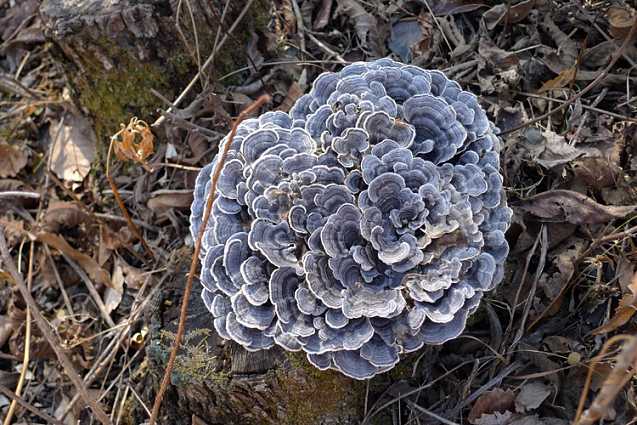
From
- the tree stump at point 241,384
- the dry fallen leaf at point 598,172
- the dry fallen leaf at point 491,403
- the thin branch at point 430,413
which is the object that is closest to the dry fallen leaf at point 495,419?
the dry fallen leaf at point 491,403

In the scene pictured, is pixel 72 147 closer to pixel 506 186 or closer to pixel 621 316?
pixel 506 186

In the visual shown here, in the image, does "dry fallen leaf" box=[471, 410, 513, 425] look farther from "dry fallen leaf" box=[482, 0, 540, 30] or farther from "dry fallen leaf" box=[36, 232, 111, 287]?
"dry fallen leaf" box=[36, 232, 111, 287]

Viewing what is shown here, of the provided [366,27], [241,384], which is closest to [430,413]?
[241,384]

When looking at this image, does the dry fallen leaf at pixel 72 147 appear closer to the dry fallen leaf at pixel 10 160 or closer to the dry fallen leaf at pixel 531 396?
the dry fallen leaf at pixel 10 160

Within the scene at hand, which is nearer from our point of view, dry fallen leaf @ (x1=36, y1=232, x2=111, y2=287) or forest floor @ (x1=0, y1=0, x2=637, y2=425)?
forest floor @ (x1=0, y1=0, x2=637, y2=425)

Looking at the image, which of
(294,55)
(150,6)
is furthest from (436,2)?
(150,6)

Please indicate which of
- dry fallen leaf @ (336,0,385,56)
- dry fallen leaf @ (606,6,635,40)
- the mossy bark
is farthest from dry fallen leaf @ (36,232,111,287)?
dry fallen leaf @ (606,6,635,40)

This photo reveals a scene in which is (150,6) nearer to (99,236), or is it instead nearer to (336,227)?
(99,236)

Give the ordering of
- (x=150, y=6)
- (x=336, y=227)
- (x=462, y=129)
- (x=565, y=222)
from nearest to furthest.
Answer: (x=336, y=227) → (x=462, y=129) → (x=565, y=222) → (x=150, y=6)
